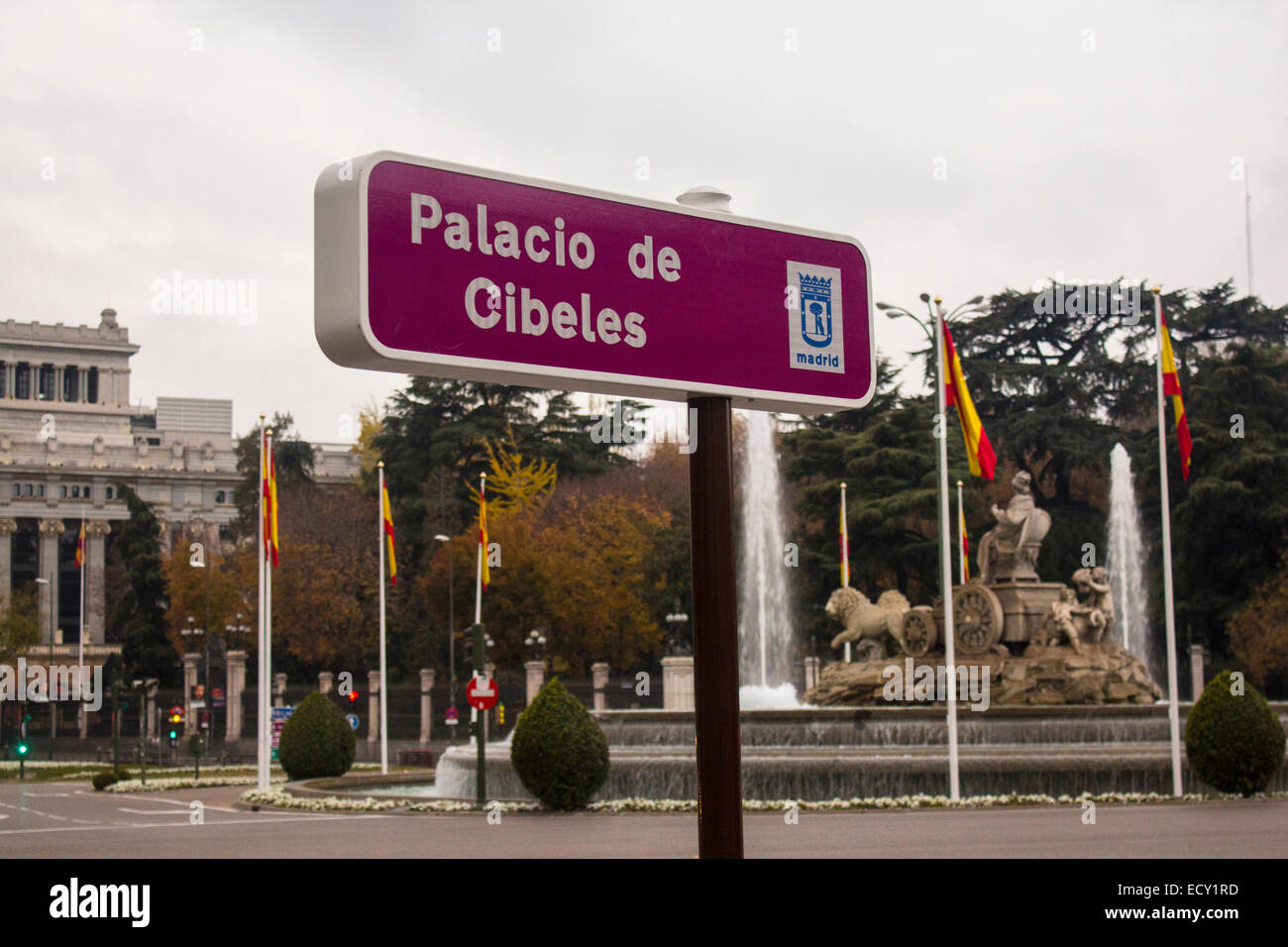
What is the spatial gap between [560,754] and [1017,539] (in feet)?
30.7

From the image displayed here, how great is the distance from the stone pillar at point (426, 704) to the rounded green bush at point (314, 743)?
956 inches

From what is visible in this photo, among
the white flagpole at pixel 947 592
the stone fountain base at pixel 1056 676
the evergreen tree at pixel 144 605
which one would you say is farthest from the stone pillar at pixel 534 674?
the white flagpole at pixel 947 592

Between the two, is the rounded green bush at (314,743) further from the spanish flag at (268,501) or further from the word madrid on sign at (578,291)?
the word madrid on sign at (578,291)

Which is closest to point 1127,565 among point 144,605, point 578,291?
point 578,291

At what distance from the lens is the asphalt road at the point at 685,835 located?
50.4 feet

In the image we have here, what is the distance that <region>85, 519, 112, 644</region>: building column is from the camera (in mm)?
98688

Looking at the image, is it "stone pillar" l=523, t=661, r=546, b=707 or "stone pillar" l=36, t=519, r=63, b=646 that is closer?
"stone pillar" l=523, t=661, r=546, b=707

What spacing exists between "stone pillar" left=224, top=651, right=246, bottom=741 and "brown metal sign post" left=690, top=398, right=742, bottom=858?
62.4 metres

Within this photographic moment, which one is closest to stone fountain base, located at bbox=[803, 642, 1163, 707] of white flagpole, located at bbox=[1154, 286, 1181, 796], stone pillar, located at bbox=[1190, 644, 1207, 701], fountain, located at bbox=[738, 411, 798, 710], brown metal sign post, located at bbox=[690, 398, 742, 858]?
white flagpole, located at bbox=[1154, 286, 1181, 796]

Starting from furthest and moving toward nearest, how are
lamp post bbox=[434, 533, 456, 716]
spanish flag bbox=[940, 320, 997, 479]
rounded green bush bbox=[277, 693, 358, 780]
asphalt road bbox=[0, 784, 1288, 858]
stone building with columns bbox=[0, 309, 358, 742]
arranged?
stone building with columns bbox=[0, 309, 358, 742], lamp post bbox=[434, 533, 456, 716], rounded green bush bbox=[277, 693, 358, 780], spanish flag bbox=[940, 320, 997, 479], asphalt road bbox=[0, 784, 1288, 858]

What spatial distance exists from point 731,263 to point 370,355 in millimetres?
938

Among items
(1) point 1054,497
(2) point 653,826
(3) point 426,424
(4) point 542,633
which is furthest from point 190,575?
(2) point 653,826

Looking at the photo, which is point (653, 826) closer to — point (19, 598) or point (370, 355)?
point (370, 355)

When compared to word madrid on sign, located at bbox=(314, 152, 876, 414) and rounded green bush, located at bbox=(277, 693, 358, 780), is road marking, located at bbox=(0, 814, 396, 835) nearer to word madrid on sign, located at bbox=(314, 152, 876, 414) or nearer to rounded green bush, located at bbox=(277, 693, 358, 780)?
rounded green bush, located at bbox=(277, 693, 358, 780)
